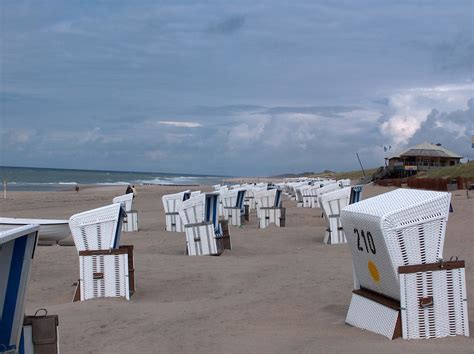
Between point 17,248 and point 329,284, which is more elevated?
point 17,248

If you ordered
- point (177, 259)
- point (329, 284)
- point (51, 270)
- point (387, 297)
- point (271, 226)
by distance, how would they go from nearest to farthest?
point (387, 297) → point (329, 284) → point (51, 270) → point (177, 259) → point (271, 226)

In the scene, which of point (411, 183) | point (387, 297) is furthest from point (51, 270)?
point (411, 183)

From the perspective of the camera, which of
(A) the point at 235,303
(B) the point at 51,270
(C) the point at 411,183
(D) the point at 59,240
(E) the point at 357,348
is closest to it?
(E) the point at 357,348

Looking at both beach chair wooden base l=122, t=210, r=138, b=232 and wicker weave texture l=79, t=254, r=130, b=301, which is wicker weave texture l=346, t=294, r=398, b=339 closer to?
wicker weave texture l=79, t=254, r=130, b=301

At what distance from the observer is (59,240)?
1750 centimetres

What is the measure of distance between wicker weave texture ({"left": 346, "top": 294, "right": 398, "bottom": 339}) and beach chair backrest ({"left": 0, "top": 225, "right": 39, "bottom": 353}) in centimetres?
344

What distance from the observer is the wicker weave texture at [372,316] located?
6508mm

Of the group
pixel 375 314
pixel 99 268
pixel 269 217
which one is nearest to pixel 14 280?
pixel 375 314

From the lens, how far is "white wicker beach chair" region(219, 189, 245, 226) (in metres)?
22.5

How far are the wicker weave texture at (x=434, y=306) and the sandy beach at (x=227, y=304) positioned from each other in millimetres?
115

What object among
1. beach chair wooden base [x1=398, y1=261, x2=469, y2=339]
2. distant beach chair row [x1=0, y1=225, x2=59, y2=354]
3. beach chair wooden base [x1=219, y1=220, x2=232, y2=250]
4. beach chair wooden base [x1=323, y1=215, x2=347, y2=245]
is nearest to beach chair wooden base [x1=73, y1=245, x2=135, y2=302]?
beach chair wooden base [x1=398, y1=261, x2=469, y2=339]

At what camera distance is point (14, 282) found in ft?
15.1

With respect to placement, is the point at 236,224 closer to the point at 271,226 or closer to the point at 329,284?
the point at 271,226

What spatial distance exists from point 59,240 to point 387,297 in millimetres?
12281
